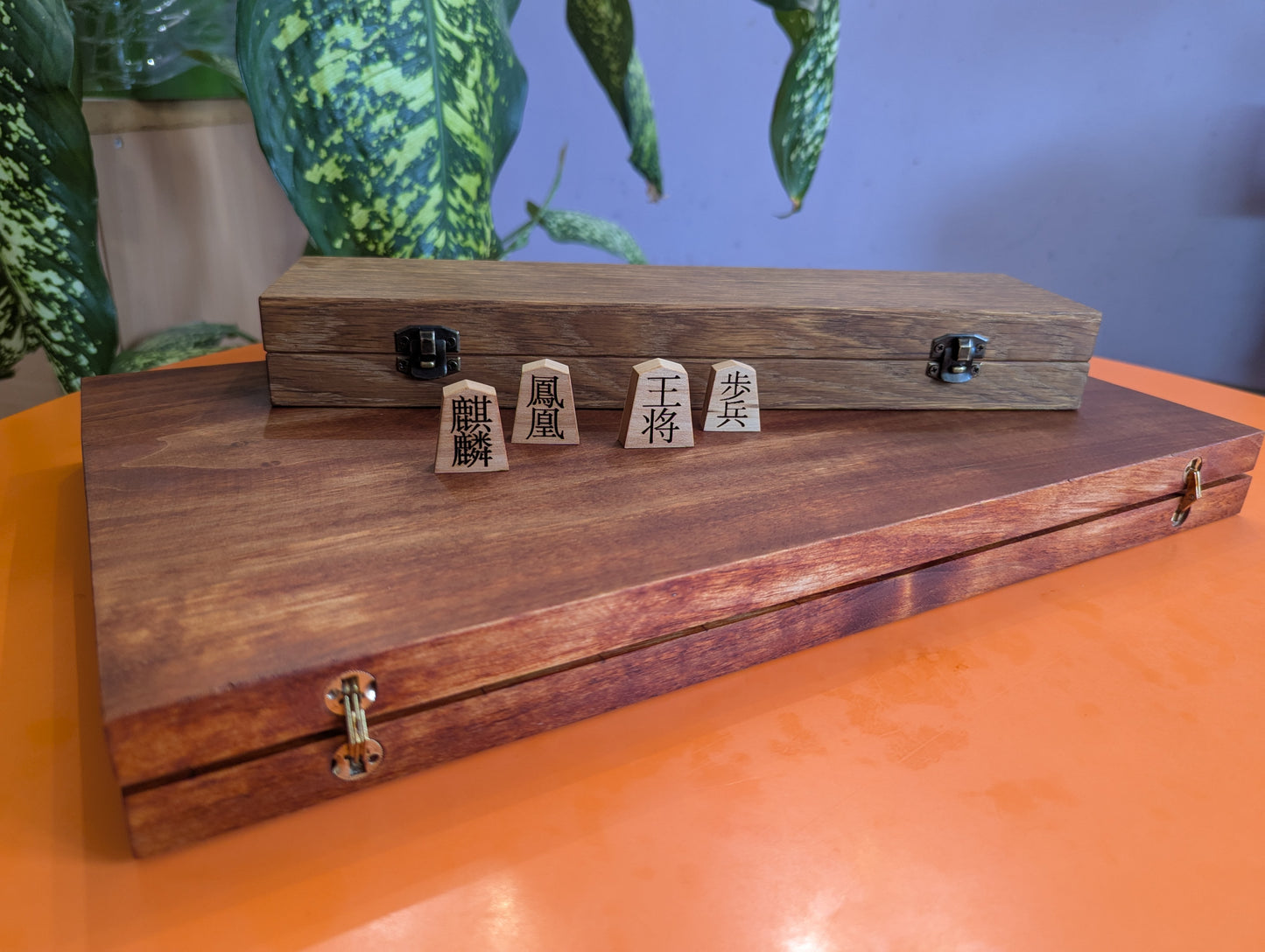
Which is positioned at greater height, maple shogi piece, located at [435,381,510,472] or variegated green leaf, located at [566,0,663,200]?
variegated green leaf, located at [566,0,663,200]

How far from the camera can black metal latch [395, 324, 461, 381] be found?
0.90 metres

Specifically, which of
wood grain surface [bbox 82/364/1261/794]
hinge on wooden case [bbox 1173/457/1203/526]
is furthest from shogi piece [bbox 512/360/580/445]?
hinge on wooden case [bbox 1173/457/1203/526]

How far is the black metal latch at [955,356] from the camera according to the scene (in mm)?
990

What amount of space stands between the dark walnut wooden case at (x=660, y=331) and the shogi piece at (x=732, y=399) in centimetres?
6

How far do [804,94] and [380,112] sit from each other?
787mm

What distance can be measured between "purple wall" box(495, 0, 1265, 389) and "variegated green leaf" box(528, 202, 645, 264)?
Result: 226 mm

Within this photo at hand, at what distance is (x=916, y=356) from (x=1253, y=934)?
65 centimetres

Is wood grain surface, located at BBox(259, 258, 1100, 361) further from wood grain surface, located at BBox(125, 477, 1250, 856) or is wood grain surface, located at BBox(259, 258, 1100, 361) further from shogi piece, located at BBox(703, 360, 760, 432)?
wood grain surface, located at BBox(125, 477, 1250, 856)

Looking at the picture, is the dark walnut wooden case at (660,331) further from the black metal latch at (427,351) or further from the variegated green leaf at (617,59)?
the variegated green leaf at (617,59)

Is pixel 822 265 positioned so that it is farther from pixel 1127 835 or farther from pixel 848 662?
pixel 1127 835

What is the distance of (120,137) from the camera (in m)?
1.42

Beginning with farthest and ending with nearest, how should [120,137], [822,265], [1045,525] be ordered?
[822,265], [120,137], [1045,525]

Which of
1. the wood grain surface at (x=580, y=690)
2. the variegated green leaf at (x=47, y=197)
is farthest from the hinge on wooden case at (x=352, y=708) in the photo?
the variegated green leaf at (x=47, y=197)

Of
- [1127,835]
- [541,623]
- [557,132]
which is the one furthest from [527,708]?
[557,132]
